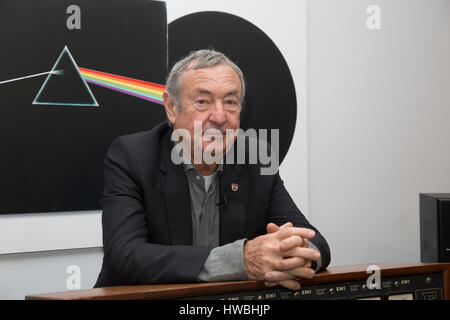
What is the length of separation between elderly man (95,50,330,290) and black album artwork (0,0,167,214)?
52cm

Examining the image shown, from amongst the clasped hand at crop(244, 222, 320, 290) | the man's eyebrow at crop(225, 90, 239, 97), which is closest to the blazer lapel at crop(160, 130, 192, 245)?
the man's eyebrow at crop(225, 90, 239, 97)

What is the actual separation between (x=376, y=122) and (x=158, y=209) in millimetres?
1752

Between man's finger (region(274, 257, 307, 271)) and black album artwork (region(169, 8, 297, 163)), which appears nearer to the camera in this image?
man's finger (region(274, 257, 307, 271))

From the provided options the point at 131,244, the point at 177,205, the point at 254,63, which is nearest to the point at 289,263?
the point at 131,244

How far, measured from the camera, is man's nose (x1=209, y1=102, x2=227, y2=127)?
5.74 feet

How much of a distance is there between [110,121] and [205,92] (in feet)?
2.37

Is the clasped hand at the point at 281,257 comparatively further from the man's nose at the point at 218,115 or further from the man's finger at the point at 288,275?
the man's nose at the point at 218,115

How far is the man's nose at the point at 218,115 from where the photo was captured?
5.74 feet

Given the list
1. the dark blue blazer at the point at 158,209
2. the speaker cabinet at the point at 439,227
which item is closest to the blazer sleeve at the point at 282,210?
the dark blue blazer at the point at 158,209

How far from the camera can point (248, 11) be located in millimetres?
2688

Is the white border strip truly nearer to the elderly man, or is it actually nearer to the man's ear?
the elderly man

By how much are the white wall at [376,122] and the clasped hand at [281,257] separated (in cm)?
159

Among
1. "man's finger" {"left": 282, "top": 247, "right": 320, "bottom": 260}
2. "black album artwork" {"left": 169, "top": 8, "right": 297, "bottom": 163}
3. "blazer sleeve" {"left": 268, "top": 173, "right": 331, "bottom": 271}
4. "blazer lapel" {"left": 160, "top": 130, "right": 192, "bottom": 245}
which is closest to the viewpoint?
"man's finger" {"left": 282, "top": 247, "right": 320, "bottom": 260}
